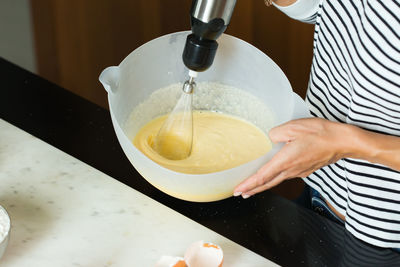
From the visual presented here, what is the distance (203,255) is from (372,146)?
1.17 ft

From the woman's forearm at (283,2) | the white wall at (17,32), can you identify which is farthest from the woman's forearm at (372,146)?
the white wall at (17,32)

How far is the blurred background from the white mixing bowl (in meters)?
1.07

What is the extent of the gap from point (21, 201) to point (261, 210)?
1.56ft

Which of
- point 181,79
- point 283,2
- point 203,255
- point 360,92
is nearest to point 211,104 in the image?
point 181,79

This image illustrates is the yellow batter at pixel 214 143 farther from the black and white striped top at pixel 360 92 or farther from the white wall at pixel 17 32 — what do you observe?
the white wall at pixel 17 32

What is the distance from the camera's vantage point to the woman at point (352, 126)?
101 cm

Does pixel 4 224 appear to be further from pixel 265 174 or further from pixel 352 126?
pixel 352 126

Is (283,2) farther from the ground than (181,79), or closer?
farther from the ground

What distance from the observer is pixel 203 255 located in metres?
0.93

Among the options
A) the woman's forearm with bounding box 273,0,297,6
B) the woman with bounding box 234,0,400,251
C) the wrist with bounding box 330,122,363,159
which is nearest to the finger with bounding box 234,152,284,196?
the woman with bounding box 234,0,400,251

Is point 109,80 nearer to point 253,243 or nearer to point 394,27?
point 253,243

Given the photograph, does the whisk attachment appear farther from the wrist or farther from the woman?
the wrist

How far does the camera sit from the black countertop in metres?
1.04

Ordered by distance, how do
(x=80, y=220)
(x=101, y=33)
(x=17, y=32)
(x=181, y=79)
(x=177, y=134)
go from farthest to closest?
(x=101, y=33) < (x=17, y=32) < (x=181, y=79) < (x=177, y=134) < (x=80, y=220)
